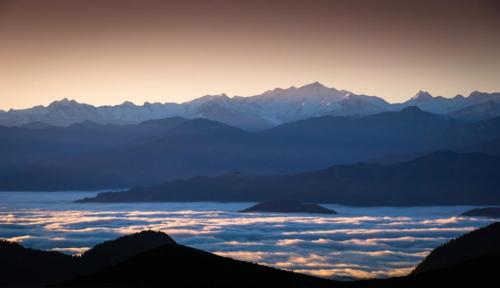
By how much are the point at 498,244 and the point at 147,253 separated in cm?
10964

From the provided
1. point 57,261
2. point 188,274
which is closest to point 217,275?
point 188,274

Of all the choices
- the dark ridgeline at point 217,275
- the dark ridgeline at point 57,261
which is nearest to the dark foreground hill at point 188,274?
the dark ridgeline at point 217,275

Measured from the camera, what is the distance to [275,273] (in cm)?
10662

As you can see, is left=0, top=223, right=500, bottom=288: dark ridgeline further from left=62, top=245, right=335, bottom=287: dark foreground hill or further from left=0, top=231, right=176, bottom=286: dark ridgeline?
left=0, top=231, right=176, bottom=286: dark ridgeline

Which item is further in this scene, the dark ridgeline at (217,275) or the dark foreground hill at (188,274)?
the dark ridgeline at (217,275)

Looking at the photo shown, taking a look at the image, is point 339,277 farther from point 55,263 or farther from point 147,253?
point 147,253

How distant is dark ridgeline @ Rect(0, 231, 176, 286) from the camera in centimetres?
16188

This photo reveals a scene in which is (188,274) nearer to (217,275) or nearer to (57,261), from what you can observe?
(217,275)

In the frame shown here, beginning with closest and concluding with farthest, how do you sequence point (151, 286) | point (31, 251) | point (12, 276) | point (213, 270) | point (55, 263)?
1. point (151, 286)
2. point (213, 270)
3. point (12, 276)
4. point (55, 263)
5. point (31, 251)

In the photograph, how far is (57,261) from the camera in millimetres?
174500

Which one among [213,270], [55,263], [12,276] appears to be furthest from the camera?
[55,263]

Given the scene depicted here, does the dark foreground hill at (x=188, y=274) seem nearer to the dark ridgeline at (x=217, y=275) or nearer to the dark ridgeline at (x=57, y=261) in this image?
the dark ridgeline at (x=217, y=275)

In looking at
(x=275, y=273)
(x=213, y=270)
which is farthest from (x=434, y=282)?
(x=213, y=270)

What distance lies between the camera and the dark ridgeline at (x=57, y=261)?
162 m
